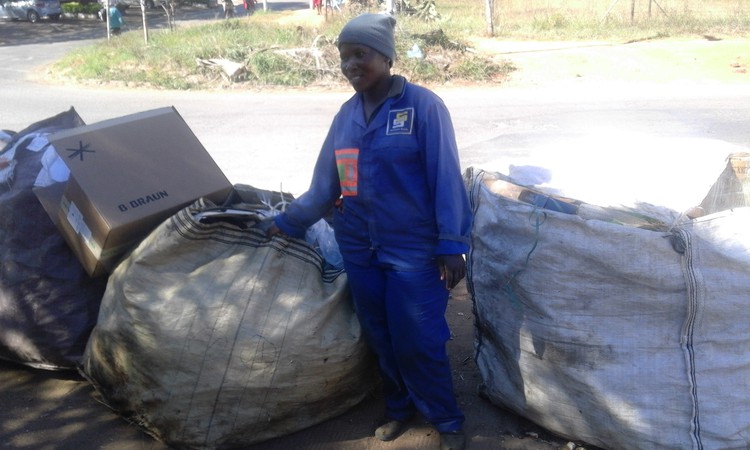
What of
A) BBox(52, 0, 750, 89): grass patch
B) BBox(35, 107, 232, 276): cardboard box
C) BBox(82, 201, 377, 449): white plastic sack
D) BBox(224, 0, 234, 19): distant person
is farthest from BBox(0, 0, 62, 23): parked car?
BBox(82, 201, 377, 449): white plastic sack

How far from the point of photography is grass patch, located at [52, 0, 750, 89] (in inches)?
550

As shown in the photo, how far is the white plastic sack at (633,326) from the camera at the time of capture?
246 centimetres

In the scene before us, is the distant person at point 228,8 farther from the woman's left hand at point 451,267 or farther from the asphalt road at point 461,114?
the woman's left hand at point 451,267

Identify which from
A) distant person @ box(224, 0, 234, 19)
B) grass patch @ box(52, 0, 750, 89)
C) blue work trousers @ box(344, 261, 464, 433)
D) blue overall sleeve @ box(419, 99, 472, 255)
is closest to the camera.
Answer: blue overall sleeve @ box(419, 99, 472, 255)

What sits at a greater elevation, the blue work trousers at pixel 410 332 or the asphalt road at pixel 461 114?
the blue work trousers at pixel 410 332

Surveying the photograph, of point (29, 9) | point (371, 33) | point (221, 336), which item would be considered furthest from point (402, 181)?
point (29, 9)

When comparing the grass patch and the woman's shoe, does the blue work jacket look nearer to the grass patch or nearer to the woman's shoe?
the woman's shoe

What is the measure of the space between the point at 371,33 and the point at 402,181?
0.49 m

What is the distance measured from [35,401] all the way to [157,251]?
93cm

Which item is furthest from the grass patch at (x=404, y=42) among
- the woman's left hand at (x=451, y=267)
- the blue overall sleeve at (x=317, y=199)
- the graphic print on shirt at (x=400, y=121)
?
the woman's left hand at (x=451, y=267)

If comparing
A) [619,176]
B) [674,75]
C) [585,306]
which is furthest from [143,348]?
[674,75]

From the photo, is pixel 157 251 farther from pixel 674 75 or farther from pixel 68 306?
pixel 674 75

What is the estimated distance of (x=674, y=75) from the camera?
1397 cm

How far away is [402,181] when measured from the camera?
253 centimetres
